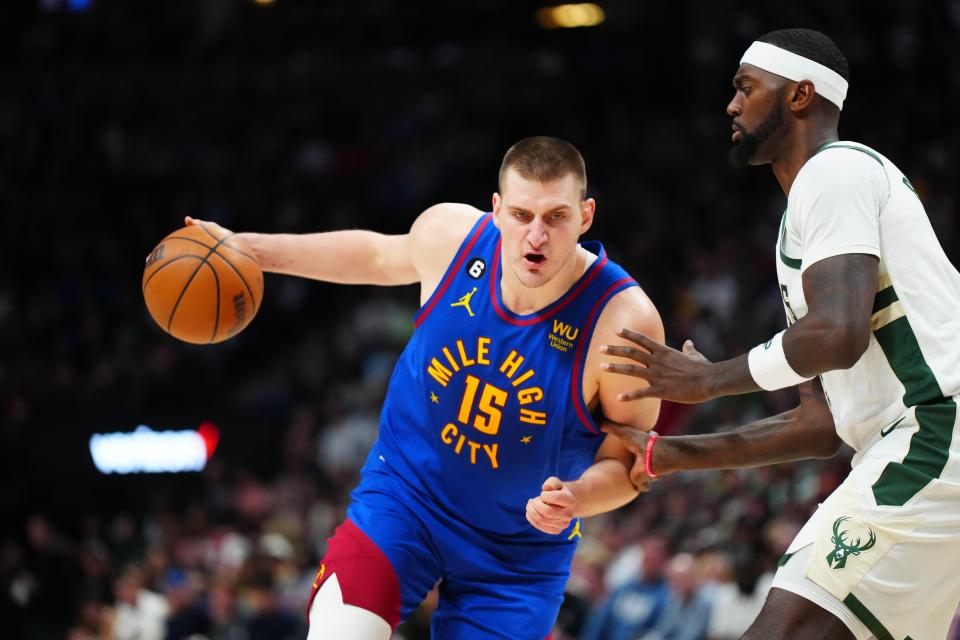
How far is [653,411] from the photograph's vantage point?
5.22 metres

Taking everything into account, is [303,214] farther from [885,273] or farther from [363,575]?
[885,273]

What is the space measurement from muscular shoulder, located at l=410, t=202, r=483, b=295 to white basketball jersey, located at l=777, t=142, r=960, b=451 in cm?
169

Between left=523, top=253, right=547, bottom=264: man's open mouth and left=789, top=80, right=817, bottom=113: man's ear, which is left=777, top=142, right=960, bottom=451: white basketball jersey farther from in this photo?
left=523, top=253, right=547, bottom=264: man's open mouth

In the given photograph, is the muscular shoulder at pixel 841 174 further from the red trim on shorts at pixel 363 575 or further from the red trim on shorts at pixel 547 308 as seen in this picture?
the red trim on shorts at pixel 363 575

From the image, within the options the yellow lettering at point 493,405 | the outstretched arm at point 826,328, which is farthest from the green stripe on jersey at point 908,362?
the yellow lettering at point 493,405

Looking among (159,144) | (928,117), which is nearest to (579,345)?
(928,117)

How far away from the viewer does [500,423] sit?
17.3 feet

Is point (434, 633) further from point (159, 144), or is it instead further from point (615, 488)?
point (159, 144)

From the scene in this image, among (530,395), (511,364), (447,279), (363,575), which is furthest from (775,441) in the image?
(363,575)

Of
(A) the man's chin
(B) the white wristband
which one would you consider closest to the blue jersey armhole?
(A) the man's chin

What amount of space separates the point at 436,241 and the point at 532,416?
89cm

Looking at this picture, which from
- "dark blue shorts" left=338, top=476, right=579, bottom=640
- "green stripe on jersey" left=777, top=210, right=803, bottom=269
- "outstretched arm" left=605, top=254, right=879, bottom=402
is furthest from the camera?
"dark blue shorts" left=338, top=476, right=579, bottom=640

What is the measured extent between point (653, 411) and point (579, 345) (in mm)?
396

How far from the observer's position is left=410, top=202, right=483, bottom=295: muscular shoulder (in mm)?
5570
